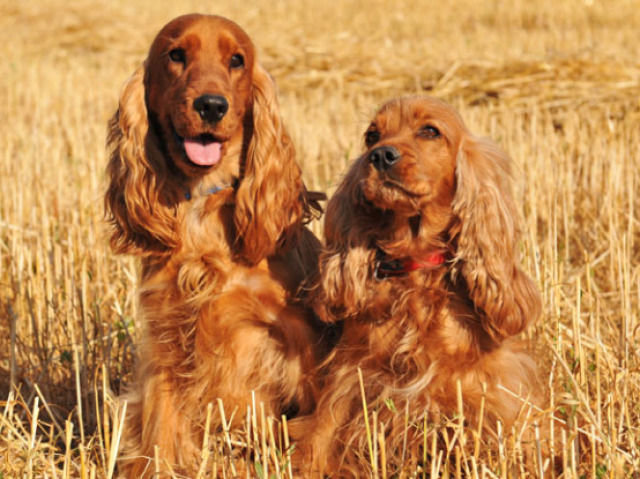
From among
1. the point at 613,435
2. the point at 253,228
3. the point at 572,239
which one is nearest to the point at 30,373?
the point at 253,228

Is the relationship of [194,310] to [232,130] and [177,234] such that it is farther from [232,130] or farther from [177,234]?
[232,130]

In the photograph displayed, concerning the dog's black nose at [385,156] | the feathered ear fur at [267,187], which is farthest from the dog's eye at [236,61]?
the dog's black nose at [385,156]

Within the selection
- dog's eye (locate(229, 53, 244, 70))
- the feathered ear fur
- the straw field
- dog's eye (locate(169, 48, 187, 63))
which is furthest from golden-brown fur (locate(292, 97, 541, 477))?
dog's eye (locate(169, 48, 187, 63))

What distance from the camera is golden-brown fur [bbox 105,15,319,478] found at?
9.48ft

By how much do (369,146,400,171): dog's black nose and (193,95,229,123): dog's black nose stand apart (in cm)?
58

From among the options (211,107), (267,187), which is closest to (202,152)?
(211,107)

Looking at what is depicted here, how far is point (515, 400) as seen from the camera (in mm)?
2707

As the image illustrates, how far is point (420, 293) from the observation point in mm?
2699

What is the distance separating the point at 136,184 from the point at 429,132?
1090 mm

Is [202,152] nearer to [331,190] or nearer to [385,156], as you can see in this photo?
[385,156]

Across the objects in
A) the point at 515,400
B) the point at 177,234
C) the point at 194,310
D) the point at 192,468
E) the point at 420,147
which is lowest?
the point at 192,468

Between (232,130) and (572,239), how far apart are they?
99.8 inches

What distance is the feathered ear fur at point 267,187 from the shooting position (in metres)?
2.95

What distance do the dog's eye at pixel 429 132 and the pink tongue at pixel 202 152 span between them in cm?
73
